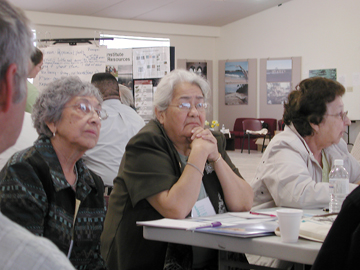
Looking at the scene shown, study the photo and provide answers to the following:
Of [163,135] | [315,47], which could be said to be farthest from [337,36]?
[163,135]

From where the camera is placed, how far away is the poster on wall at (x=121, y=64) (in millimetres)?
6492

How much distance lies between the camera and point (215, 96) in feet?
44.4

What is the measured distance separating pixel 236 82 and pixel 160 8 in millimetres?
3478

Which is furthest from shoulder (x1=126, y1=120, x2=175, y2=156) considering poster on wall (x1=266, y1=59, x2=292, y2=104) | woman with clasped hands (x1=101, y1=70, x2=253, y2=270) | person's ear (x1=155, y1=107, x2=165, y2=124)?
poster on wall (x1=266, y1=59, x2=292, y2=104)

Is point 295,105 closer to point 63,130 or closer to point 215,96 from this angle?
point 63,130

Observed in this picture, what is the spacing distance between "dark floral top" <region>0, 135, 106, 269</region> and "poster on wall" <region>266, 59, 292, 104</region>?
10806mm

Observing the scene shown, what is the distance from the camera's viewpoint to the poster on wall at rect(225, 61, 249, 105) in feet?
41.7

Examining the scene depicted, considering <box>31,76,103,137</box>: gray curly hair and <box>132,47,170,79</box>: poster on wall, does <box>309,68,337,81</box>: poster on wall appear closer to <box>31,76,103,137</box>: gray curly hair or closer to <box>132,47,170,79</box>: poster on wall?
<box>132,47,170,79</box>: poster on wall

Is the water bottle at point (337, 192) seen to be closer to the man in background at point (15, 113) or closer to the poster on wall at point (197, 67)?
the man in background at point (15, 113)

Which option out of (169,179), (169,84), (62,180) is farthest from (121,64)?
(62,180)

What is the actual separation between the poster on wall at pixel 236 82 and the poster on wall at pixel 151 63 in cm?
683

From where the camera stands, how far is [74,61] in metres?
6.44

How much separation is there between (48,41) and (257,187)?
5625mm

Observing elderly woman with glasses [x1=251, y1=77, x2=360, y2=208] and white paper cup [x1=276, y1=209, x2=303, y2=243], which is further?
elderly woman with glasses [x1=251, y1=77, x2=360, y2=208]
